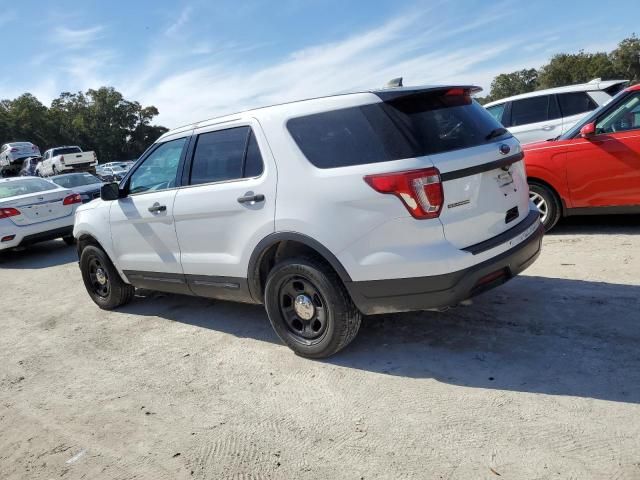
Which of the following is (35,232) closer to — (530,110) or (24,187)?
(24,187)

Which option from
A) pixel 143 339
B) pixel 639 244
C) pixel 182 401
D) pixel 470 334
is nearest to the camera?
pixel 182 401

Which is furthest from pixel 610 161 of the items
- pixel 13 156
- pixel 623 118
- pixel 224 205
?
pixel 13 156

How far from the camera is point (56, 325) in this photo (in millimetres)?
5562

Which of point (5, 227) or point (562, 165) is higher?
point (5, 227)

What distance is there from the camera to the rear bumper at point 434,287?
3.14m

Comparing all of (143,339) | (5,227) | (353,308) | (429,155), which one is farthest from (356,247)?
(5,227)

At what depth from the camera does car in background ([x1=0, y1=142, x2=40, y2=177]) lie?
34562 millimetres

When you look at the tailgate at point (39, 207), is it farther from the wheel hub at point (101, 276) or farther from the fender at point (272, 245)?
the fender at point (272, 245)

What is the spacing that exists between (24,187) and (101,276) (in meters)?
5.71

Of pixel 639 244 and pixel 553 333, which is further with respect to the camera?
pixel 639 244

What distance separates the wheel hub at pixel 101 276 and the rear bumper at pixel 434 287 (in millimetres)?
3576

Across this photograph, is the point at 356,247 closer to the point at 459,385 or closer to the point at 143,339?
the point at 459,385

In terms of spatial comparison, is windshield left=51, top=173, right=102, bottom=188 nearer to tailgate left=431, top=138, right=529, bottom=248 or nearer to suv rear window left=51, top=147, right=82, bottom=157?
tailgate left=431, top=138, right=529, bottom=248

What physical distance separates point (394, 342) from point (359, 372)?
492 millimetres
